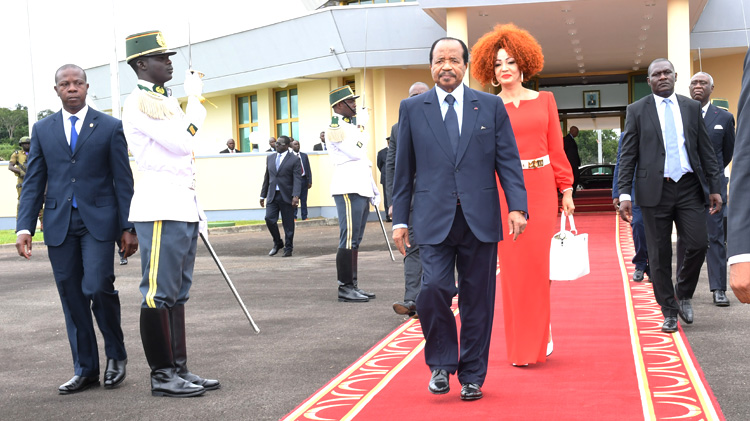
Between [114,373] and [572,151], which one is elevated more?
[572,151]

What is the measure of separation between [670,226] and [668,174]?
0.42 metres

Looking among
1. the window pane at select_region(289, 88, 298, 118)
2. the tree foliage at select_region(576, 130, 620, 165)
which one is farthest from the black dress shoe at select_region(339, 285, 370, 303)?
the tree foliage at select_region(576, 130, 620, 165)

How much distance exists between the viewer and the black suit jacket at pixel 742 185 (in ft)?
8.91

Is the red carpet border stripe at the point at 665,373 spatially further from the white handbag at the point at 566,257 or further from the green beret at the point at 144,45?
the green beret at the point at 144,45

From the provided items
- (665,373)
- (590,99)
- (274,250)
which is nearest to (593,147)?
(590,99)

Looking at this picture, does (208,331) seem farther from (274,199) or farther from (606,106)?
(606,106)

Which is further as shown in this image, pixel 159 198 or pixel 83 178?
pixel 83 178

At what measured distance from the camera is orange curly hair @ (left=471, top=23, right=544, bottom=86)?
6195 millimetres

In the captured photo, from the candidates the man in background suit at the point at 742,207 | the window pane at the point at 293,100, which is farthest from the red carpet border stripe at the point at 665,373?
the window pane at the point at 293,100

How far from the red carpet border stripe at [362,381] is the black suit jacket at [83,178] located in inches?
65.4

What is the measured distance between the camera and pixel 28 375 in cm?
654

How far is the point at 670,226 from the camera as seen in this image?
7492 mm

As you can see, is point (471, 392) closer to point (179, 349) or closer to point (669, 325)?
point (179, 349)

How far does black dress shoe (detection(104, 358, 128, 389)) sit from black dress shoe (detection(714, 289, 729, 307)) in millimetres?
5417
